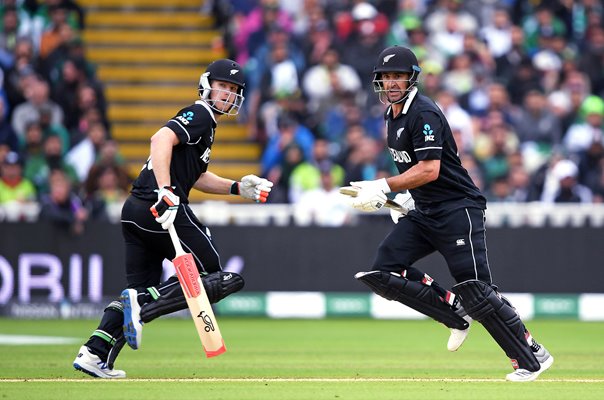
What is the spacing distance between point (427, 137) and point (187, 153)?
1.63 metres

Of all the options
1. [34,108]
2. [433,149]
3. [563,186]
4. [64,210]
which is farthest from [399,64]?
[34,108]

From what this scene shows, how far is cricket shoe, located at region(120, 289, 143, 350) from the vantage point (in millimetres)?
8852

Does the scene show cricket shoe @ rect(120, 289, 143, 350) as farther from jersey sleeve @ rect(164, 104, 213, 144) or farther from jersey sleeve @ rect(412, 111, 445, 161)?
jersey sleeve @ rect(412, 111, 445, 161)

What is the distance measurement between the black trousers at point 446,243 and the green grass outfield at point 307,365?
2.51 ft

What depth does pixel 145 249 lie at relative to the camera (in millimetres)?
9383

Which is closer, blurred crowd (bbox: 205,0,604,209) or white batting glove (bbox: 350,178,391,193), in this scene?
white batting glove (bbox: 350,178,391,193)

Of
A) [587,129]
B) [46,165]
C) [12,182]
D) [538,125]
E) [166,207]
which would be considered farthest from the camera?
[538,125]

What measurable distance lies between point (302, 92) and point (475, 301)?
10.7m

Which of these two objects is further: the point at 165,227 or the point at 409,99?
the point at 409,99

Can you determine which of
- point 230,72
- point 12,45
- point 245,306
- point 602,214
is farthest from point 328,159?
point 230,72

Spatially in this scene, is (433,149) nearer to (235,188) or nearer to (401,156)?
(401,156)

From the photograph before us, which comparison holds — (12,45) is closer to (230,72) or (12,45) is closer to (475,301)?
(230,72)

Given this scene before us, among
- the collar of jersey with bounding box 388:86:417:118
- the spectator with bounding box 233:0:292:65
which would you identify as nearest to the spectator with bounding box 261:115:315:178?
the spectator with bounding box 233:0:292:65

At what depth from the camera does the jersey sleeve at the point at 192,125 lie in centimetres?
894
